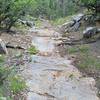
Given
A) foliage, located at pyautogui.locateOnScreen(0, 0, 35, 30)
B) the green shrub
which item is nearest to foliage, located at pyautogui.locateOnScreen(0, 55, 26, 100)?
the green shrub

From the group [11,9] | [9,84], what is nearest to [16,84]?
[9,84]

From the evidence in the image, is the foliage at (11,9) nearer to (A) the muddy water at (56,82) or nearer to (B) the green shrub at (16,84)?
(A) the muddy water at (56,82)

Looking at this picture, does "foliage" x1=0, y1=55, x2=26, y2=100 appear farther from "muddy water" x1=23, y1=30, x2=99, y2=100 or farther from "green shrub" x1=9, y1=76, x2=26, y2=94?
"muddy water" x1=23, y1=30, x2=99, y2=100

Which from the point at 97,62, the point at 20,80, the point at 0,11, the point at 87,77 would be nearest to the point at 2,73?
the point at 20,80

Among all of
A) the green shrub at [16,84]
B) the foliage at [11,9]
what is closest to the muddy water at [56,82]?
the green shrub at [16,84]

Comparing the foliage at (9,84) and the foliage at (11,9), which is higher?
the foliage at (9,84)

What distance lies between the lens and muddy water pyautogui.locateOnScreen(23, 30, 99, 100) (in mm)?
8750

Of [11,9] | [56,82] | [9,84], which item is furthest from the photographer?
[11,9]

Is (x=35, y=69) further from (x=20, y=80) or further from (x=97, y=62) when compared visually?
(x=97, y=62)

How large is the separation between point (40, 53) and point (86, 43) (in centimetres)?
338

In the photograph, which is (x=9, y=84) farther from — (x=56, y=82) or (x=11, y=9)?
(x=11, y=9)

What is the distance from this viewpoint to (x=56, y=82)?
32.7ft

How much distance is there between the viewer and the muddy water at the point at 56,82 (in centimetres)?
875

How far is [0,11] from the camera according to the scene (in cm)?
2002
